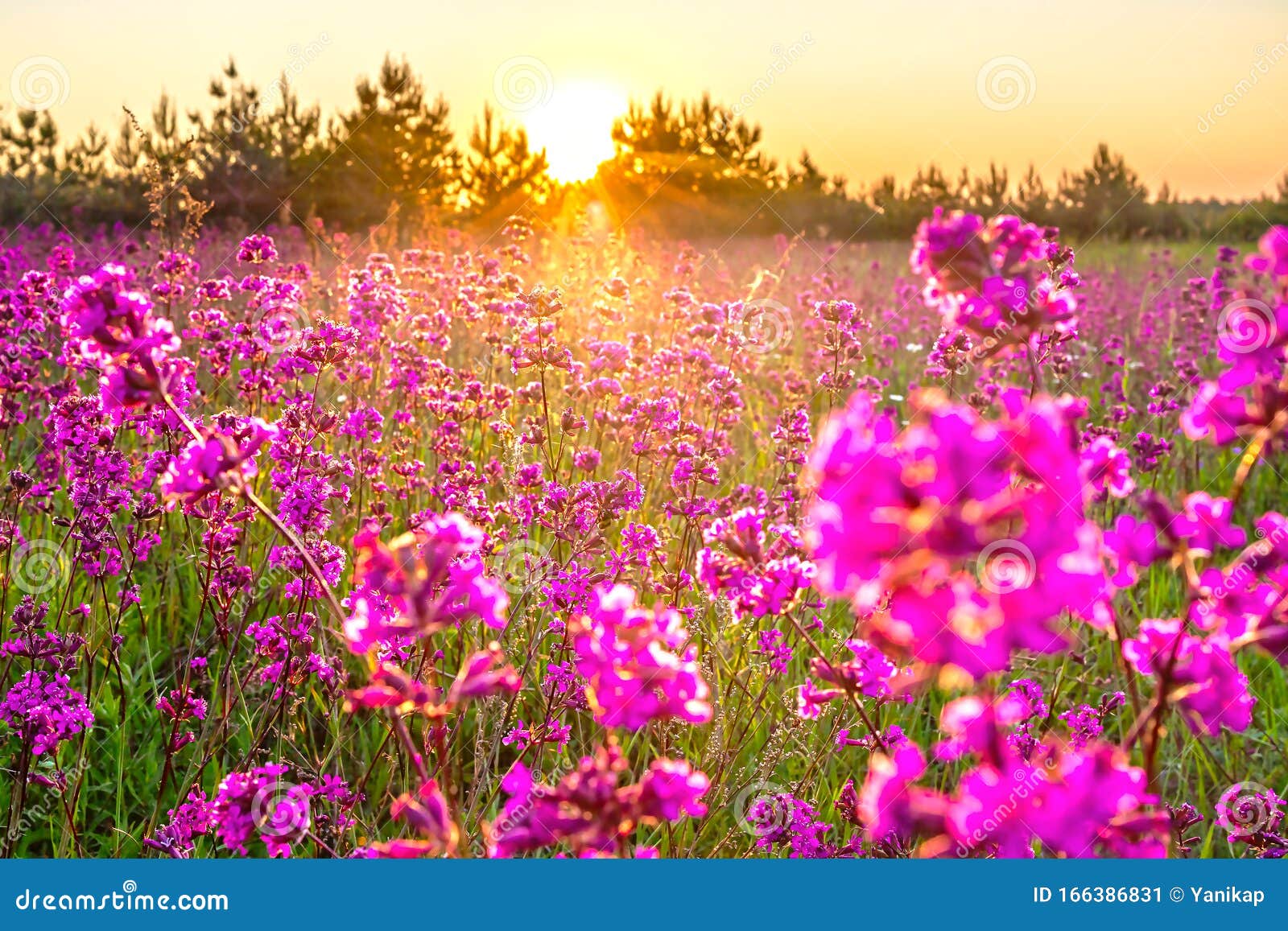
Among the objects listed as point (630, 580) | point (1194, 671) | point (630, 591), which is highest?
point (630, 591)

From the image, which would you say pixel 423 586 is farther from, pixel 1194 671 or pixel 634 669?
pixel 1194 671

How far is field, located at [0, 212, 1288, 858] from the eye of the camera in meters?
1.03

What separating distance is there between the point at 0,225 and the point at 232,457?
19.4 meters

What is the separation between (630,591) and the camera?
131 cm

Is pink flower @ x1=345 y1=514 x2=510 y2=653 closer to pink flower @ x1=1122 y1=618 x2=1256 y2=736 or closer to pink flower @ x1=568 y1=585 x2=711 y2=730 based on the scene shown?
pink flower @ x1=568 y1=585 x2=711 y2=730

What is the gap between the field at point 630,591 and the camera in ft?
3.36

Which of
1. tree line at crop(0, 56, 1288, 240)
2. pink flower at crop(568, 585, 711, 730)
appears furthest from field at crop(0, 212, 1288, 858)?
tree line at crop(0, 56, 1288, 240)

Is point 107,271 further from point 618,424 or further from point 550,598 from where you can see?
point 618,424

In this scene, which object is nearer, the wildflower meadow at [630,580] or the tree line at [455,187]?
the wildflower meadow at [630,580]

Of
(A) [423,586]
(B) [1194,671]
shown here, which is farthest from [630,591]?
(B) [1194,671]

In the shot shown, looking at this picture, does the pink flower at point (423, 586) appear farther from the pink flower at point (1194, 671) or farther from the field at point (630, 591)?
the pink flower at point (1194, 671)

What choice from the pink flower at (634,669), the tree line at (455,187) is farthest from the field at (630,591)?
the tree line at (455,187)


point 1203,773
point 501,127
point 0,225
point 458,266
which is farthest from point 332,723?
point 501,127

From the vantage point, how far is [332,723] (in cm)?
319
